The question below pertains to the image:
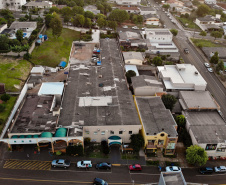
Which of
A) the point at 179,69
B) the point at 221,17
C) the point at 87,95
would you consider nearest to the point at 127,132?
the point at 87,95

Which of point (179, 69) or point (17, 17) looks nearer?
point (179, 69)

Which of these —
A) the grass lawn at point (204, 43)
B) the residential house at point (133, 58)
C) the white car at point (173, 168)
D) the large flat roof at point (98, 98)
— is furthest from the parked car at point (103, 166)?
the grass lawn at point (204, 43)

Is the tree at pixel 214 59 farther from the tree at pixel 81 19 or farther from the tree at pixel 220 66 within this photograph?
the tree at pixel 81 19

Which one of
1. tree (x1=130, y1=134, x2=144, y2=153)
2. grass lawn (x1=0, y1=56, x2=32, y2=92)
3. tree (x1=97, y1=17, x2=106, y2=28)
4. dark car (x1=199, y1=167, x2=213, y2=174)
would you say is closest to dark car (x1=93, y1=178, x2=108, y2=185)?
tree (x1=130, y1=134, x2=144, y2=153)

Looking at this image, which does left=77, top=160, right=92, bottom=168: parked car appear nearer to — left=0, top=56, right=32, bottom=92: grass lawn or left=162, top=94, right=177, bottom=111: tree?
left=162, top=94, right=177, bottom=111: tree

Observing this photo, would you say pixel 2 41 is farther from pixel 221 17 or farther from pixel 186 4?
pixel 186 4
